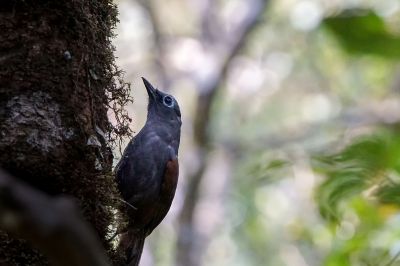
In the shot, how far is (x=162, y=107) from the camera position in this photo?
170 inches

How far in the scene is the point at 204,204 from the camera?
9.84m

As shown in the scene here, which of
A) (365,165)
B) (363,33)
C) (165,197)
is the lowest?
(365,165)

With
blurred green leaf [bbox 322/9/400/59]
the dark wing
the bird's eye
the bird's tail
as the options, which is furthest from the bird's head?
blurred green leaf [bbox 322/9/400/59]

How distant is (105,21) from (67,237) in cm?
204

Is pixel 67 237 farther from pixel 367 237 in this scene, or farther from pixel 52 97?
pixel 52 97

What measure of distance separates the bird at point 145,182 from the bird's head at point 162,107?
10.4 inches

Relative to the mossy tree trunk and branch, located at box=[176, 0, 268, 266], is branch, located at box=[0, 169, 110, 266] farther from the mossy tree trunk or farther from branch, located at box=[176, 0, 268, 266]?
branch, located at box=[176, 0, 268, 266]

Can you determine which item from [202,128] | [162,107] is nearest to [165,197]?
[162,107]

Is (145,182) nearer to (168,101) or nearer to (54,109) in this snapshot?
(168,101)

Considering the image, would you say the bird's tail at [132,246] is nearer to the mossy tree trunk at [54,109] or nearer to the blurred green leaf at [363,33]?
the mossy tree trunk at [54,109]

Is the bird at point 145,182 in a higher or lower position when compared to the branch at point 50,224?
higher

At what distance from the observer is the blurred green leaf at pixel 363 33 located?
3.84 ft

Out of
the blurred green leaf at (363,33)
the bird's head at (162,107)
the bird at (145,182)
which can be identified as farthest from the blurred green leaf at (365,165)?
the bird's head at (162,107)

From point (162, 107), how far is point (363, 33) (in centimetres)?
317
